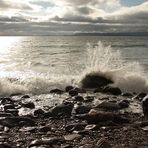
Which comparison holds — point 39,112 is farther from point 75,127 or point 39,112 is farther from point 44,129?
point 75,127

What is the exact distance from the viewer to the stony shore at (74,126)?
10.5 m

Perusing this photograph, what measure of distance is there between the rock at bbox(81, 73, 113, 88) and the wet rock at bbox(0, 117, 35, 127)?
10800 millimetres

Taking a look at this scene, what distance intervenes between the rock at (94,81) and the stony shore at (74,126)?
249 inches

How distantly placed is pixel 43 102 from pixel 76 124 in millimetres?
5796

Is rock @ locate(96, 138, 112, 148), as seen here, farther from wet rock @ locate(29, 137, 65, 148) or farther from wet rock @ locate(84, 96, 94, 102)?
wet rock @ locate(84, 96, 94, 102)

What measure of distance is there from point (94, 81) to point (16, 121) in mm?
11936

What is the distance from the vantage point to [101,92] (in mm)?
21062

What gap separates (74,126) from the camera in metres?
12.3

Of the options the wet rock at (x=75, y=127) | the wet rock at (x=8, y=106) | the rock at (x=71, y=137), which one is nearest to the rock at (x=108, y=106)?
the wet rock at (x=75, y=127)

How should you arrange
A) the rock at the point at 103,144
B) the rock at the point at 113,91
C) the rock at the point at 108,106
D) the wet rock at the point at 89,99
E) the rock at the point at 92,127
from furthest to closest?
the rock at the point at 113,91
the wet rock at the point at 89,99
the rock at the point at 108,106
the rock at the point at 92,127
the rock at the point at 103,144

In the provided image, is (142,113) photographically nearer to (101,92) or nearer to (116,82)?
(101,92)

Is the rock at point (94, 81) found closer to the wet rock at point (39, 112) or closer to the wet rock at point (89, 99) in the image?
the wet rock at point (89, 99)

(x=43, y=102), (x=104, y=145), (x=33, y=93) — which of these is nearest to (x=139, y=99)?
(x=43, y=102)

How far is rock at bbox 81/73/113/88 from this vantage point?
2435 cm
